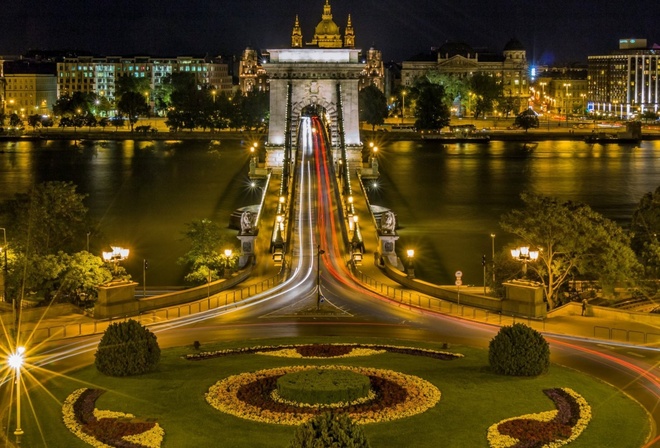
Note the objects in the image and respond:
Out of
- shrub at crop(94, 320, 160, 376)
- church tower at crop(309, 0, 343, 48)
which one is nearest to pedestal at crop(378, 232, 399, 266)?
shrub at crop(94, 320, 160, 376)

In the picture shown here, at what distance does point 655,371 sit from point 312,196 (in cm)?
5999

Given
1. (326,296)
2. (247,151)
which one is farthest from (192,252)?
(247,151)

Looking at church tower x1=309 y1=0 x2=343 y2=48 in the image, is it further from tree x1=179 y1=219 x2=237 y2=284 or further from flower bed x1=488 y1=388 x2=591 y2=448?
flower bed x1=488 y1=388 x2=591 y2=448

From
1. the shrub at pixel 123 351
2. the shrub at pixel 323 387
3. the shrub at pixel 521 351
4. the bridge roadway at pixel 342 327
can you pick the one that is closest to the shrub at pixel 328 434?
the shrub at pixel 323 387

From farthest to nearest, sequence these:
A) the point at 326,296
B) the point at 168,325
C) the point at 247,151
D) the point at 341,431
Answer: the point at 247,151, the point at 326,296, the point at 168,325, the point at 341,431

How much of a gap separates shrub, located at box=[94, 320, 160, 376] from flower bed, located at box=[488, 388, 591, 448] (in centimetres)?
1109

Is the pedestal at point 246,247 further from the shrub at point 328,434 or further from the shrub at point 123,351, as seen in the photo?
the shrub at point 328,434

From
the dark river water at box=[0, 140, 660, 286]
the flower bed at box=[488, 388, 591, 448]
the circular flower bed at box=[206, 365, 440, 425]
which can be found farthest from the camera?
the dark river water at box=[0, 140, 660, 286]

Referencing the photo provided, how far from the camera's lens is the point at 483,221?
9856 centimetres

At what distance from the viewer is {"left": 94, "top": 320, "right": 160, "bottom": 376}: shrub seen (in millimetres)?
32969

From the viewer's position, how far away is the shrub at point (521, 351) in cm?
3284

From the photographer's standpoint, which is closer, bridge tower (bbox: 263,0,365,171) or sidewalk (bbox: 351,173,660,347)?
sidewalk (bbox: 351,173,660,347)

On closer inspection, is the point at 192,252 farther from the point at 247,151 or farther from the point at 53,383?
the point at 247,151

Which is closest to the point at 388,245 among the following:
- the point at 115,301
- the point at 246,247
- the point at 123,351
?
the point at 246,247
